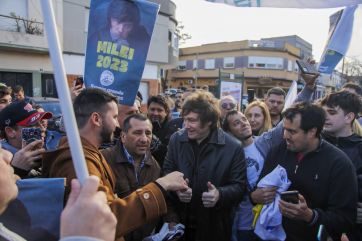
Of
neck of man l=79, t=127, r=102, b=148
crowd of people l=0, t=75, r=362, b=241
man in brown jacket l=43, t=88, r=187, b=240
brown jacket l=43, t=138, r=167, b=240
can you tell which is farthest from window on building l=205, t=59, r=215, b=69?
brown jacket l=43, t=138, r=167, b=240

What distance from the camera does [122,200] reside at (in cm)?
177

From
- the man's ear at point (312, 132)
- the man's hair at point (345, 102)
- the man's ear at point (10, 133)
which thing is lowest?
the man's ear at point (10, 133)

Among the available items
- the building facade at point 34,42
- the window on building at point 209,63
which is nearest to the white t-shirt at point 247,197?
the building facade at point 34,42

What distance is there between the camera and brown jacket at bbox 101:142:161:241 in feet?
8.63

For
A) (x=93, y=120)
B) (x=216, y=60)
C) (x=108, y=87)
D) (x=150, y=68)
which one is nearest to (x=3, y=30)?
(x=150, y=68)

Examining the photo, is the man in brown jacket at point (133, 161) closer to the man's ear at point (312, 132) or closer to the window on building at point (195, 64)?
the man's ear at point (312, 132)

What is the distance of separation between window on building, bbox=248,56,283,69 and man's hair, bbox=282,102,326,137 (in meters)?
42.7

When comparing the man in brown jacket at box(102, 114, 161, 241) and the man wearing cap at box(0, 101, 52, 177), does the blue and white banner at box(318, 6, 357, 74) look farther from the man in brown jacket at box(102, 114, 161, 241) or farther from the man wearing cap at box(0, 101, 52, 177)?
the man wearing cap at box(0, 101, 52, 177)

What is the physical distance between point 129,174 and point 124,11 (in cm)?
153

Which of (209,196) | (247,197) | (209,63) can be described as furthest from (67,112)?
(209,63)

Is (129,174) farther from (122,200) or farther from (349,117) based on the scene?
(349,117)

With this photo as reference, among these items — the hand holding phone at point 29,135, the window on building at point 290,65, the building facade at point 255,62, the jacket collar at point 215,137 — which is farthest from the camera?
the window on building at point 290,65

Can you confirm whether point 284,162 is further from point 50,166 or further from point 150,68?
point 150,68

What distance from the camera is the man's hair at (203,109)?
2.98 meters
